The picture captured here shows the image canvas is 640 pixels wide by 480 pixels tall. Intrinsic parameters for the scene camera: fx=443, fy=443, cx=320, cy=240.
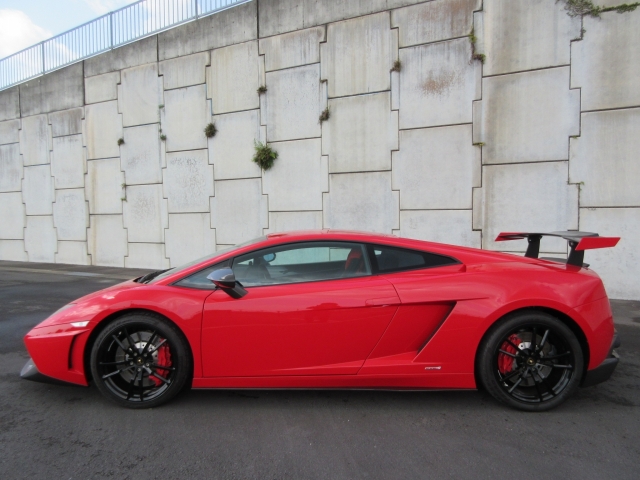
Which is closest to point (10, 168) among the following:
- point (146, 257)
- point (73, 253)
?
point (73, 253)

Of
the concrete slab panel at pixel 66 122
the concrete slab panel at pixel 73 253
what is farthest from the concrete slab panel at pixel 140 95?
the concrete slab panel at pixel 73 253

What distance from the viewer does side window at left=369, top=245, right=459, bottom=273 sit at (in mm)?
3107

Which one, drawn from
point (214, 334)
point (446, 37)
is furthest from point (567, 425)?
point (446, 37)

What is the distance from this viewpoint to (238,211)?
9219 millimetres

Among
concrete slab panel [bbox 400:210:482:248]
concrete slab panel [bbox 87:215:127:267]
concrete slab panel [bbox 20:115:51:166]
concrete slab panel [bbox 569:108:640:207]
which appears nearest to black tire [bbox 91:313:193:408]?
concrete slab panel [bbox 400:210:482:248]

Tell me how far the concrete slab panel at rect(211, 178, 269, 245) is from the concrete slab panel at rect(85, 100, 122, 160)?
3.39 m

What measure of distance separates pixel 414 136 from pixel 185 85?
533 centimetres

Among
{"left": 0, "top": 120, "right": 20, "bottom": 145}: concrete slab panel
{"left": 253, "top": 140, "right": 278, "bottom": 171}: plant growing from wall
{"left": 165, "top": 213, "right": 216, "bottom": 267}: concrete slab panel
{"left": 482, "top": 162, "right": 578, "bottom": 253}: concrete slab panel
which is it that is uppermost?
{"left": 0, "top": 120, "right": 20, "bottom": 145}: concrete slab panel

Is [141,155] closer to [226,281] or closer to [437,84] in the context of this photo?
[437,84]

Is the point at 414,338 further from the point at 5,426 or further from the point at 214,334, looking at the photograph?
the point at 5,426

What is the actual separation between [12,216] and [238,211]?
817 centimetres

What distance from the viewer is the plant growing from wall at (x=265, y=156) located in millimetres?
8789

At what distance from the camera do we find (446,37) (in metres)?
7.37

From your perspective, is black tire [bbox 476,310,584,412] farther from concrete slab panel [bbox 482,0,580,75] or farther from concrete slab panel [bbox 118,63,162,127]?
concrete slab panel [bbox 118,63,162,127]
